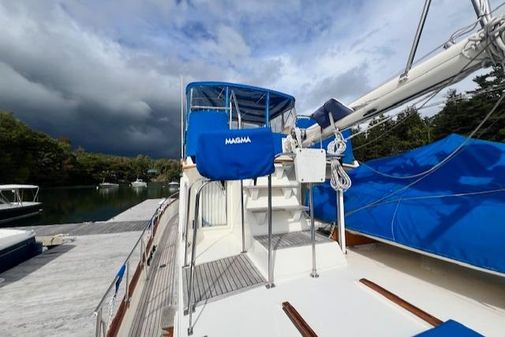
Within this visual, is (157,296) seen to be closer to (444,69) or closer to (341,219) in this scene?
(341,219)

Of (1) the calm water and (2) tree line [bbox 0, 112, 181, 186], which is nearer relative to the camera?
(1) the calm water

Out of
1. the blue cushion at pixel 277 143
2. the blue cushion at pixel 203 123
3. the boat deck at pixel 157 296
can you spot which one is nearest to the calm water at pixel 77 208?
the boat deck at pixel 157 296

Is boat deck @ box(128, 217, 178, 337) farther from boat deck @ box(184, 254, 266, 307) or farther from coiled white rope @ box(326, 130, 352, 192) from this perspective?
coiled white rope @ box(326, 130, 352, 192)

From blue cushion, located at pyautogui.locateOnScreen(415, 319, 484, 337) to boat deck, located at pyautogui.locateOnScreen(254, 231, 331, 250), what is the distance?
5.15ft

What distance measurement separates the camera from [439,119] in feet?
98.3

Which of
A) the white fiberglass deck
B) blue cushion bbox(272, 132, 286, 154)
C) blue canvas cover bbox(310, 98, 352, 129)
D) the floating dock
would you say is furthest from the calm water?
blue canvas cover bbox(310, 98, 352, 129)

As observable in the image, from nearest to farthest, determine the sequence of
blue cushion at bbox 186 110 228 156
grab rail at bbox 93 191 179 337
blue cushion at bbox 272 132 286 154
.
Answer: grab rail at bbox 93 191 179 337, blue cushion at bbox 186 110 228 156, blue cushion at bbox 272 132 286 154

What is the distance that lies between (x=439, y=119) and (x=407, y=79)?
118ft

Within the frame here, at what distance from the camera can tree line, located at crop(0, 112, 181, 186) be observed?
3778cm

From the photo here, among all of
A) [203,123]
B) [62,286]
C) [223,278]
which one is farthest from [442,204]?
[62,286]

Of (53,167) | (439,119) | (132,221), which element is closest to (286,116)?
(132,221)

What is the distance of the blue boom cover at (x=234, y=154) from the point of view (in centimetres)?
A: 213

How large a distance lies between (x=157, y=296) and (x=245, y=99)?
18.4 ft

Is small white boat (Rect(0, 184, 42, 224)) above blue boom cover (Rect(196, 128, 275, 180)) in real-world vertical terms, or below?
below
